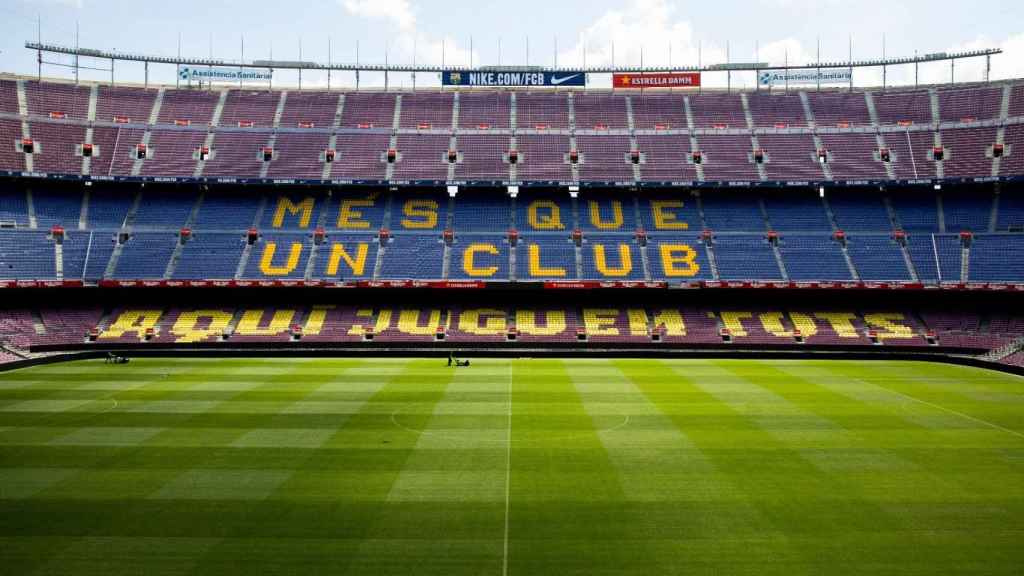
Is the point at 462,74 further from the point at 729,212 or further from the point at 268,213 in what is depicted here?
the point at 729,212

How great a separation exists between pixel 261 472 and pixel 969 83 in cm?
6116

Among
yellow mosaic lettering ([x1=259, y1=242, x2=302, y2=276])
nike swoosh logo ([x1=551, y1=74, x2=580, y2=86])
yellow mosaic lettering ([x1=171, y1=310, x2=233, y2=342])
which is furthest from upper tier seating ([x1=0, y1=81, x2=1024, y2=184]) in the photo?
yellow mosaic lettering ([x1=171, y1=310, x2=233, y2=342])

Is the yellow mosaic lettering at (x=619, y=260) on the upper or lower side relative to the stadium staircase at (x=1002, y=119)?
lower

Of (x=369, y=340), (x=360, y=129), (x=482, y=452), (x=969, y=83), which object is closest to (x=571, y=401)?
(x=482, y=452)

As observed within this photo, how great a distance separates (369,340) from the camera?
42531 mm

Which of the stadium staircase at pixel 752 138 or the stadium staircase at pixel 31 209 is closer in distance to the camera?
the stadium staircase at pixel 31 209

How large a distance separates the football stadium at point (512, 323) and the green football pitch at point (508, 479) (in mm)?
123

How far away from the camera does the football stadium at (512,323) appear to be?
14234 millimetres

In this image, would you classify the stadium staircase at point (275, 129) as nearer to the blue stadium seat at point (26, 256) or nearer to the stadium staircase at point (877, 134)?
the blue stadium seat at point (26, 256)

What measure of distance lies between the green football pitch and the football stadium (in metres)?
0.12

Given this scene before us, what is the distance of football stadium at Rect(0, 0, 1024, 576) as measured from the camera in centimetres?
1423

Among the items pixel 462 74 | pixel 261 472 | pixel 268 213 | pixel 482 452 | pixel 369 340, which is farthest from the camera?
pixel 462 74

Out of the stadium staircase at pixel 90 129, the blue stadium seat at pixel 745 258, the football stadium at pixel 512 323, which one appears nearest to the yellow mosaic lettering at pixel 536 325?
the football stadium at pixel 512 323

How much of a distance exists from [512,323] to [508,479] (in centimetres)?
2810
